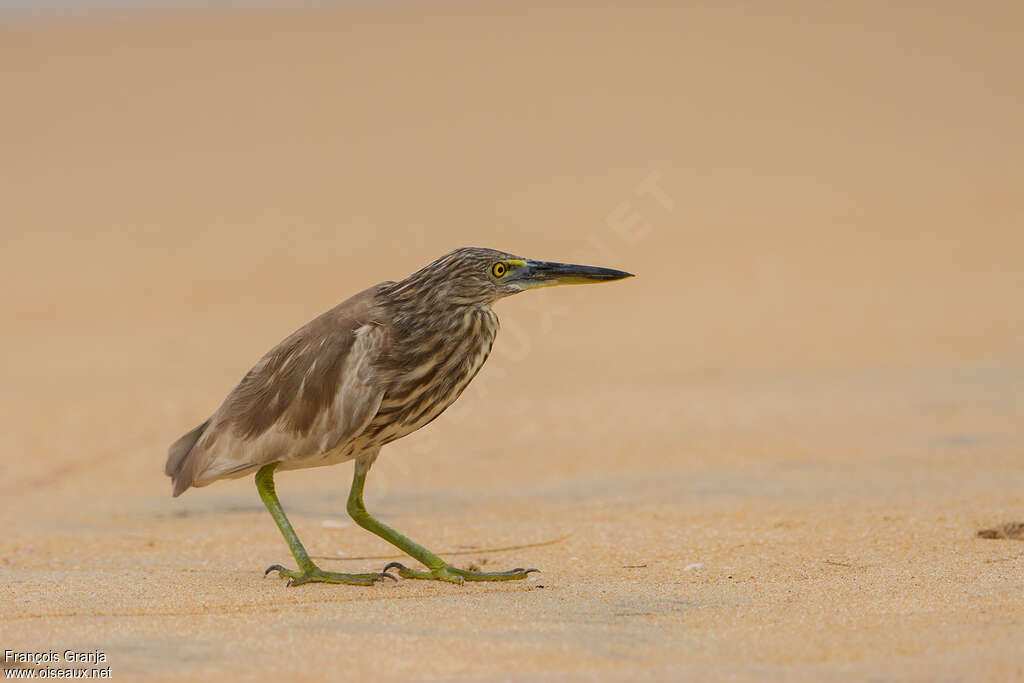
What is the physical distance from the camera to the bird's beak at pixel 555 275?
17.8ft

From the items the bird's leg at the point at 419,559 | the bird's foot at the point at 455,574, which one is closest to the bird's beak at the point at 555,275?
the bird's leg at the point at 419,559

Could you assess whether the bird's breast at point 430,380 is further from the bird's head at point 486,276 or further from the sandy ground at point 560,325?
the sandy ground at point 560,325

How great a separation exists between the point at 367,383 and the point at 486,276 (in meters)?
0.73

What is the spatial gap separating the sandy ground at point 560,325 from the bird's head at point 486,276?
4.02ft

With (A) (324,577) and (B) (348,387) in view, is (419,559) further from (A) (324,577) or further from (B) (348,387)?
(B) (348,387)

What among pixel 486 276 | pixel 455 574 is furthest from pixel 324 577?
pixel 486 276

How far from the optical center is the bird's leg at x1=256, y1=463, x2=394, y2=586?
17.0 feet

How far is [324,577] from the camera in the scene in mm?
5199

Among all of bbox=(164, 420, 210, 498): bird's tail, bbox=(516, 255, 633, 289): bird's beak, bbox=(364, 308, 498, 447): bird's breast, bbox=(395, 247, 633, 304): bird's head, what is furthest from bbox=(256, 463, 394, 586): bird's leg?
bbox=(516, 255, 633, 289): bird's beak

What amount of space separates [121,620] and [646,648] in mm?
1766

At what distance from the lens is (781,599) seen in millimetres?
4691

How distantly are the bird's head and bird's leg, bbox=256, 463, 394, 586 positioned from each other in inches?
39.3

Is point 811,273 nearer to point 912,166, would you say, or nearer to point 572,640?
point 912,166

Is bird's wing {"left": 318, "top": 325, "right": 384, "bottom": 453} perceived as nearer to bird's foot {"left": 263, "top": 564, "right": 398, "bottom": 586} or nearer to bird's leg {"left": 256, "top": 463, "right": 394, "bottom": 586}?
bird's leg {"left": 256, "top": 463, "right": 394, "bottom": 586}
